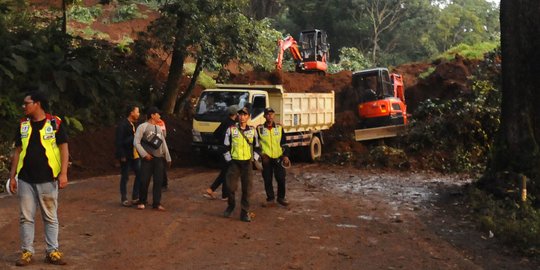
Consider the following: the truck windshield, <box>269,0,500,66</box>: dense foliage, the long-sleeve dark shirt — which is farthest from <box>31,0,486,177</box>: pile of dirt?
<box>269,0,500,66</box>: dense foliage

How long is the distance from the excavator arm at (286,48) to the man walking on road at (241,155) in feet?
54.4

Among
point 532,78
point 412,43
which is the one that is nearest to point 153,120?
point 532,78

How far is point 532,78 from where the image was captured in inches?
532

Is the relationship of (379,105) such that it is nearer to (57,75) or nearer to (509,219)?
(57,75)

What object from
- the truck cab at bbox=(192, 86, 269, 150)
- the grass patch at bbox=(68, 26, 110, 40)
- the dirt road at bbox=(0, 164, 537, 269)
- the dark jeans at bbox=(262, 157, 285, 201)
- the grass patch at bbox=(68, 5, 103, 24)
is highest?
the grass patch at bbox=(68, 5, 103, 24)

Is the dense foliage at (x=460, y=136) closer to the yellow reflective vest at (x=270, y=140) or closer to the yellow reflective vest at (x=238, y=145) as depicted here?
the yellow reflective vest at (x=270, y=140)

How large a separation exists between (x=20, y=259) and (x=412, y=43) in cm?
5357

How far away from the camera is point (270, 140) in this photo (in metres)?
12.3

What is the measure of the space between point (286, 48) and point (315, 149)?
8286 mm

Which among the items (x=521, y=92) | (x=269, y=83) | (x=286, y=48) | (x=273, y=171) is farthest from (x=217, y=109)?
(x=269, y=83)

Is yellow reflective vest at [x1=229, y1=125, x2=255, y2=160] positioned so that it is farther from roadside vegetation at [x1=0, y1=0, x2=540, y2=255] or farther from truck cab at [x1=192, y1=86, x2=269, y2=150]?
truck cab at [x1=192, y1=86, x2=269, y2=150]

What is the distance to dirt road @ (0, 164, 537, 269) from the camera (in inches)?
333

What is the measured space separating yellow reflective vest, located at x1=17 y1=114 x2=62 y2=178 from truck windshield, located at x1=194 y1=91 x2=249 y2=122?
11182 millimetres

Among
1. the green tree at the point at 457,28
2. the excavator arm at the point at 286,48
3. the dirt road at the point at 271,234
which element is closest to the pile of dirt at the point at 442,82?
the excavator arm at the point at 286,48
